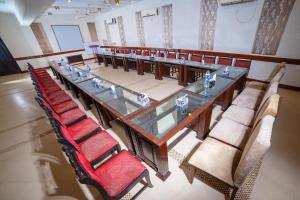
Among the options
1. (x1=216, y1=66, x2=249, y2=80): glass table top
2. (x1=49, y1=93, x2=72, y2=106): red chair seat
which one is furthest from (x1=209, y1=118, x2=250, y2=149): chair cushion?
(x1=49, y1=93, x2=72, y2=106): red chair seat

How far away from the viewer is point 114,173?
4.22 feet

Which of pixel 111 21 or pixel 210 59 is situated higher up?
pixel 111 21

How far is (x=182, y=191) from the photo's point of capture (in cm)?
152

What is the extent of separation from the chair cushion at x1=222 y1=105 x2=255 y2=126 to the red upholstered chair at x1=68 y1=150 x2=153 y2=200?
137 cm

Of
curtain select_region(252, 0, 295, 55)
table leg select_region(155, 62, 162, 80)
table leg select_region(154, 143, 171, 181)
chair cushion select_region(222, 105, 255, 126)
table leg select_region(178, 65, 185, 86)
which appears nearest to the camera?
table leg select_region(154, 143, 171, 181)

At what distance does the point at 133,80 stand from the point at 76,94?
191 cm

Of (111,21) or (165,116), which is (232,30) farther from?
(111,21)

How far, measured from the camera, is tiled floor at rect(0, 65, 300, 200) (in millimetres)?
1509

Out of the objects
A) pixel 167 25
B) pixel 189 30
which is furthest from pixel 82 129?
A: pixel 167 25

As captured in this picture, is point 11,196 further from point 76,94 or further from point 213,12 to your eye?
point 213,12

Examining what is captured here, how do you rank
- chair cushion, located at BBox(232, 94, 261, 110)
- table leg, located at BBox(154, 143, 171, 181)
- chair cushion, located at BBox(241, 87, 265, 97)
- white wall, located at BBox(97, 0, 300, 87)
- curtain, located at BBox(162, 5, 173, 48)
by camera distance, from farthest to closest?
curtain, located at BBox(162, 5, 173, 48)
white wall, located at BBox(97, 0, 300, 87)
chair cushion, located at BBox(241, 87, 265, 97)
chair cushion, located at BBox(232, 94, 261, 110)
table leg, located at BBox(154, 143, 171, 181)

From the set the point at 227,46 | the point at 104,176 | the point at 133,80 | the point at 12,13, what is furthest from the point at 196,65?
the point at 12,13

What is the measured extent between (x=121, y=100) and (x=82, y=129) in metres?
0.68

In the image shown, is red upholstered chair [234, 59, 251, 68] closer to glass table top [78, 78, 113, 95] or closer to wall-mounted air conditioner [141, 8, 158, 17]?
glass table top [78, 78, 113, 95]
